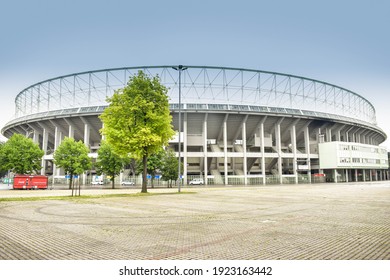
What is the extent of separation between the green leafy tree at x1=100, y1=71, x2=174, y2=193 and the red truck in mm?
24013

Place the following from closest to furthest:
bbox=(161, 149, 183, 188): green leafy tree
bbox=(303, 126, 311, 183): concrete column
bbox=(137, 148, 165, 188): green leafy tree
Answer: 1. bbox=(137, 148, 165, 188): green leafy tree
2. bbox=(161, 149, 183, 188): green leafy tree
3. bbox=(303, 126, 311, 183): concrete column

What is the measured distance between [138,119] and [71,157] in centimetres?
2565

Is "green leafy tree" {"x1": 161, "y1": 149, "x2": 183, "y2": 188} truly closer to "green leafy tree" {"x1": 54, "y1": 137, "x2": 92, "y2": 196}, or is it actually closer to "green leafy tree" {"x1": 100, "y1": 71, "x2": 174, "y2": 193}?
"green leafy tree" {"x1": 54, "y1": 137, "x2": 92, "y2": 196}

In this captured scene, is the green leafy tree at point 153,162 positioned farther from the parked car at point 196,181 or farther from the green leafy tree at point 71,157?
the parked car at point 196,181

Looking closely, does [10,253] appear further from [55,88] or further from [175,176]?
[55,88]

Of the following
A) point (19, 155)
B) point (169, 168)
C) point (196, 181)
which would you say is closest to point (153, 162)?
point (169, 168)

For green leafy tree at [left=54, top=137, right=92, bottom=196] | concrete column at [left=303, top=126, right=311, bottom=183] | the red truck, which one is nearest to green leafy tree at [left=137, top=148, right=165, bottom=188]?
green leafy tree at [left=54, top=137, right=92, bottom=196]

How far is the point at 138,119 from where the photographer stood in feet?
83.8

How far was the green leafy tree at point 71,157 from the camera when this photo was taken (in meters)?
45.8

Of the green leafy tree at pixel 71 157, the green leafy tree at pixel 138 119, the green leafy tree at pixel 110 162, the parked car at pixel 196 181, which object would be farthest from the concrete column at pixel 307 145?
the green leafy tree at pixel 138 119

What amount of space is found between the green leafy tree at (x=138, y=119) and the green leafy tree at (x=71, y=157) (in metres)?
23.8

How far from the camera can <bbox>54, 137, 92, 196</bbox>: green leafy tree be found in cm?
4581

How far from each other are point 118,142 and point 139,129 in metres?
2.07
